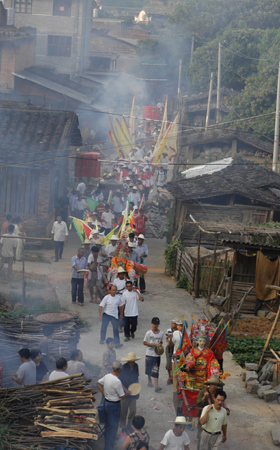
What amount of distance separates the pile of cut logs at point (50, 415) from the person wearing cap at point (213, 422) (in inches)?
56.4

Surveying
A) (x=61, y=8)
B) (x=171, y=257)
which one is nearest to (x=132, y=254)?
(x=171, y=257)

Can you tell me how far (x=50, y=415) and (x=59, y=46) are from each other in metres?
43.3

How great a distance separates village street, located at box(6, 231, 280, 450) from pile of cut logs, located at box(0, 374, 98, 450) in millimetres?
1414

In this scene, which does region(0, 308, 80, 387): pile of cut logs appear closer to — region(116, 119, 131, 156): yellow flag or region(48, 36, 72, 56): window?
region(116, 119, 131, 156): yellow flag

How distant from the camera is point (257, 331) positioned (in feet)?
46.0

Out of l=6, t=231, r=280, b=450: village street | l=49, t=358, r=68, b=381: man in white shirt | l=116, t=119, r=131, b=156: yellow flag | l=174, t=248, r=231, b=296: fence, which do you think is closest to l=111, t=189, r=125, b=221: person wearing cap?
l=6, t=231, r=280, b=450: village street

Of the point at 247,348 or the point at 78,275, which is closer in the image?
the point at 247,348

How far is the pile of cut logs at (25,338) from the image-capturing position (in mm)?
8547

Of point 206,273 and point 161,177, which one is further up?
point 161,177

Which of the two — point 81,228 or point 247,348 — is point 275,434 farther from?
point 81,228

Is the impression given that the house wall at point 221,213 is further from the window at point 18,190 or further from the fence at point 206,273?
the window at point 18,190

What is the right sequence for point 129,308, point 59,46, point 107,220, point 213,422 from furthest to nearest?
point 59,46 → point 107,220 → point 129,308 → point 213,422

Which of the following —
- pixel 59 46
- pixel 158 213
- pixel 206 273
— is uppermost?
pixel 59 46

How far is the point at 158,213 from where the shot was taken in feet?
87.9
